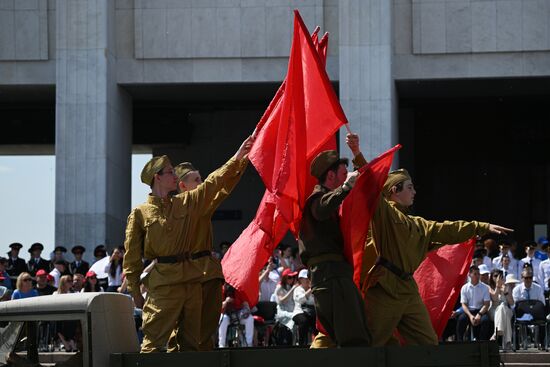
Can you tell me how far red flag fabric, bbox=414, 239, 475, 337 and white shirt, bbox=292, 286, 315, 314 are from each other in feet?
28.3

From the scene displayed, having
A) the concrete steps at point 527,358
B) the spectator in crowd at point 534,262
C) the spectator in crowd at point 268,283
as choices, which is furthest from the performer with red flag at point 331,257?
the spectator in crowd at point 534,262

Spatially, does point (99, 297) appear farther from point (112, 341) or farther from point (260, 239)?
point (260, 239)

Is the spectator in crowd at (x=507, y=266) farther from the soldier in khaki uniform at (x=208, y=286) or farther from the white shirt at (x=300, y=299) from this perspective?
the soldier in khaki uniform at (x=208, y=286)

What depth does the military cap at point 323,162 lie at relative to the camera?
852cm

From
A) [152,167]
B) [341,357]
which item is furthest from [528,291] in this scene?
[341,357]

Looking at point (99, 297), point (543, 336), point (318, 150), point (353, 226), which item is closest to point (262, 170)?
point (318, 150)

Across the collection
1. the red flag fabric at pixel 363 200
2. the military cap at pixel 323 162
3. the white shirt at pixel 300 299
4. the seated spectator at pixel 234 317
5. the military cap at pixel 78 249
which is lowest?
the seated spectator at pixel 234 317

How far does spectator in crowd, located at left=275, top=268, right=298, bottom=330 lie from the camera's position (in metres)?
18.5

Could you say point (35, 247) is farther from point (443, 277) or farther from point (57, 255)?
point (443, 277)

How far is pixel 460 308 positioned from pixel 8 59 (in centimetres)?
1171

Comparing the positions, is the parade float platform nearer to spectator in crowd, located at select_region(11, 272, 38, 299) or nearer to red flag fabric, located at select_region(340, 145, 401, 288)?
red flag fabric, located at select_region(340, 145, 401, 288)

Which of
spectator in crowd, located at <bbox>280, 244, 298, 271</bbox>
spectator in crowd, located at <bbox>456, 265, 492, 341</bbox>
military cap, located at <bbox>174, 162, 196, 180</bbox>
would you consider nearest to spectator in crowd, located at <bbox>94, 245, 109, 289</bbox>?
spectator in crowd, located at <bbox>280, 244, 298, 271</bbox>

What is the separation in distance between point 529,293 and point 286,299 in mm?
3679

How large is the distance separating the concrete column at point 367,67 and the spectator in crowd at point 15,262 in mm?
6538
